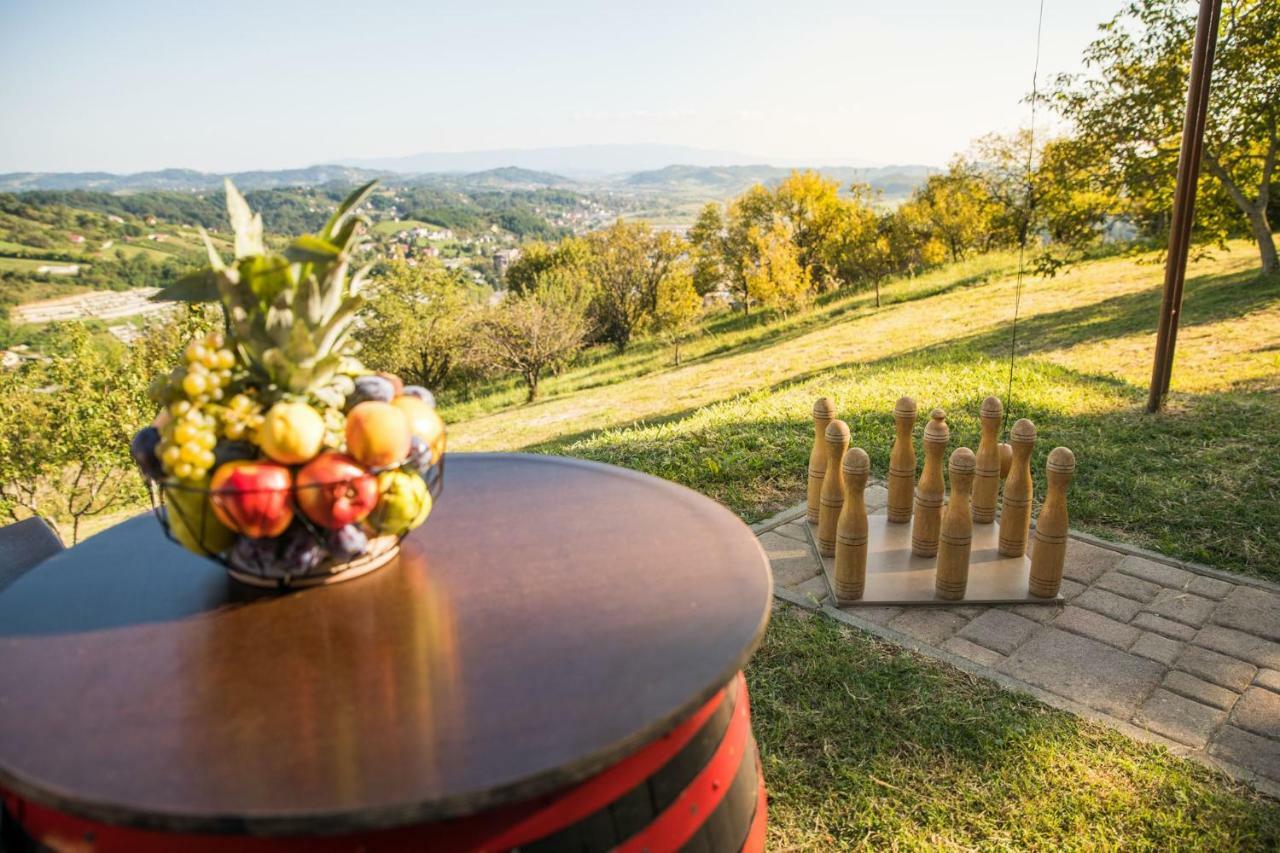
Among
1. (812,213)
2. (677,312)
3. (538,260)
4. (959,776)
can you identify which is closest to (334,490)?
(959,776)

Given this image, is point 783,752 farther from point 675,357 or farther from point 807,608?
point 675,357

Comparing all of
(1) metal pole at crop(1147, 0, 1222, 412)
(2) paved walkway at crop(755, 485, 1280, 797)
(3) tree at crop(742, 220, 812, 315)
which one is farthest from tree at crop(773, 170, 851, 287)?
(2) paved walkway at crop(755, 485, 1280, 797)

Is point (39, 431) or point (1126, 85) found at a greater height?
point (1126, 85)

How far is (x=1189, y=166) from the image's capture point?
4785mm

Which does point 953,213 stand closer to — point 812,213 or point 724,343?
point 812,213

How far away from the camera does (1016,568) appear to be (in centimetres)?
338

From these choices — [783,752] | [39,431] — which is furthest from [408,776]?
[39,431]

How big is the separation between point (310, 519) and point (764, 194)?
33.4 m

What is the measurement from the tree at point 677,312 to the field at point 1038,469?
14.7m

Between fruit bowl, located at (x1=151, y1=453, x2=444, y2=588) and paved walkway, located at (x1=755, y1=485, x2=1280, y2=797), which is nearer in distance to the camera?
fruit bowl, located at (x1=151, y1=453, x2=444, y2=588)

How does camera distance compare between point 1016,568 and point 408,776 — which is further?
point 1016,568

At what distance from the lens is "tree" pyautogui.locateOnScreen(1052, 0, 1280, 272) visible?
29.1 feet

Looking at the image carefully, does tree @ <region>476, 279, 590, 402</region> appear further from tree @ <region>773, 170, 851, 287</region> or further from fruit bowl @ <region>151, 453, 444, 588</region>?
fruit bowl @ <region>151, 453, 444, 588</region>

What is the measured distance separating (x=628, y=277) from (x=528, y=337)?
10.8 m
